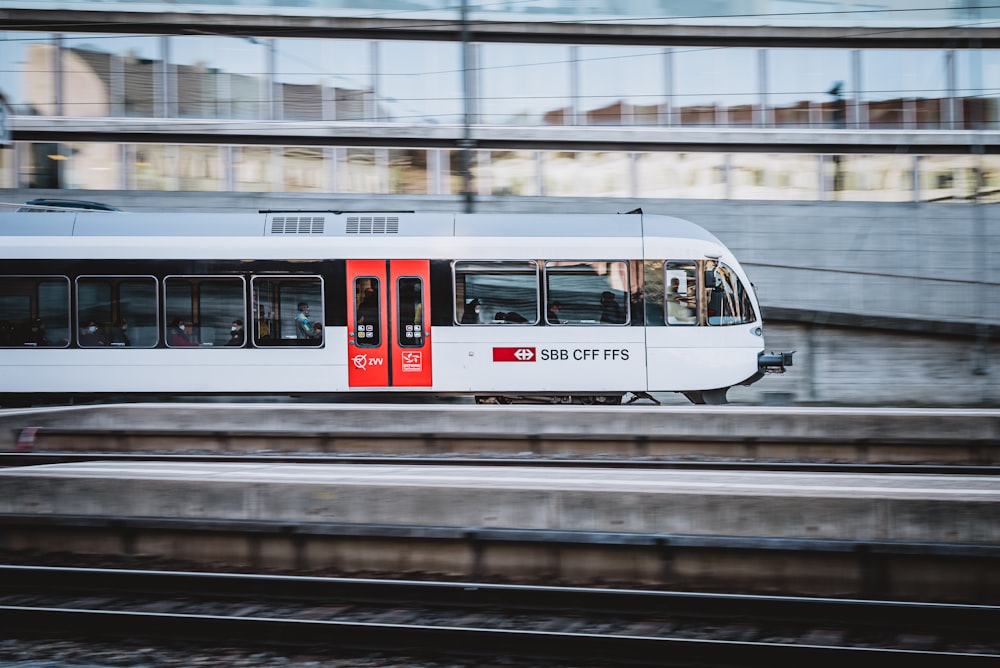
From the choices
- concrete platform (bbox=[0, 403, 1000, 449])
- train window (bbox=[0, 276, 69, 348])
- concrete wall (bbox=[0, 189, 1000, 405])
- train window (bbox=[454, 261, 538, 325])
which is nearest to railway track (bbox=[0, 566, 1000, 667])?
concrete platform (bbox=[0, 403, 1000, 449])

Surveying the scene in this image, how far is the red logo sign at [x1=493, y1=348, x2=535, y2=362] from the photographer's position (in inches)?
555

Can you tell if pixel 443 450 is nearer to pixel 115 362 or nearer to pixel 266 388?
pixel 266 388

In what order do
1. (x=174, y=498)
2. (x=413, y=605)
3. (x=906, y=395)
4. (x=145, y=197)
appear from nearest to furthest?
(x=413, y=605)
(x=174, y=498)
(x=906, y=395)
(x=145, y=197)

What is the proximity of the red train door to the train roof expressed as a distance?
637 millimetres

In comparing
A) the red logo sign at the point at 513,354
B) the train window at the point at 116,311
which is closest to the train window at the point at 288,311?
the train window at the point at 116,311

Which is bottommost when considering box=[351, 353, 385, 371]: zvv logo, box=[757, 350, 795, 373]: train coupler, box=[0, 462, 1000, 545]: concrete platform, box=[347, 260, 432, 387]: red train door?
box=[0, 462, 1000, 545]: concrete platform

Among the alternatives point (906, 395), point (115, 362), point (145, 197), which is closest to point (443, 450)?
point (115, 362)

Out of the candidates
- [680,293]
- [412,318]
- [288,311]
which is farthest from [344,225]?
[680,293]

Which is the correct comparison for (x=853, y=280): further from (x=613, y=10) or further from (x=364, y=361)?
(x=364, y=361)

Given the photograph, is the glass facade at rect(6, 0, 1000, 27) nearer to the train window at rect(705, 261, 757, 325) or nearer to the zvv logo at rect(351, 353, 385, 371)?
the train window at rect(705, 261, 757, 325)

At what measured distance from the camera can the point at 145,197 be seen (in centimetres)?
2386

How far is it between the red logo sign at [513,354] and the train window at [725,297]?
293 cm

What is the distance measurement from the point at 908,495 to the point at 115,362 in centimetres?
1235

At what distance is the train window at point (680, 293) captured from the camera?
14.1 meters
